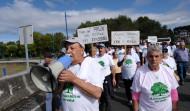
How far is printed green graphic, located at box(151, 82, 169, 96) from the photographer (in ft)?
6.40

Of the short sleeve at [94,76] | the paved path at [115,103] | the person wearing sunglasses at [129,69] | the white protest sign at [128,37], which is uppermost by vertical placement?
the white protest sign at [128,37]

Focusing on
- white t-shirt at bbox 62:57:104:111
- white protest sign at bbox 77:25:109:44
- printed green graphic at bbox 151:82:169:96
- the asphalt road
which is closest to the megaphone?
white t-shirt at bbox 62:57:104:111

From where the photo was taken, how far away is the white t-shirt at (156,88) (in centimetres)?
196

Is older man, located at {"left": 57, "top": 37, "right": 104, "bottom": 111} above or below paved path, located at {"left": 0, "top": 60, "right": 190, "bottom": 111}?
above

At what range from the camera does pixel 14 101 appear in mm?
4863

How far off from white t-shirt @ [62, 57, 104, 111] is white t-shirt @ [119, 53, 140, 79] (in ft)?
9.48

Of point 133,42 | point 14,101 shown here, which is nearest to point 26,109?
point 14,101

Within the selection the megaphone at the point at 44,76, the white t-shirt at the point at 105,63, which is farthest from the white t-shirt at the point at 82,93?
the white t-shirt at the point at 105,63

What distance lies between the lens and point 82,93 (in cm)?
159

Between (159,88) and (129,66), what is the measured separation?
8.44 ft

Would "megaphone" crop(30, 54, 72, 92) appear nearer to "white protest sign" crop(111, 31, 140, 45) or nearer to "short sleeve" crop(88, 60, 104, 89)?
"short sleeve" crop(88, 60, 104, 89)

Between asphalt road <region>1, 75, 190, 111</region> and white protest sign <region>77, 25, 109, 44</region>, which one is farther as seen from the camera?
white protest sign <region>77, 25, 109, 44</region>

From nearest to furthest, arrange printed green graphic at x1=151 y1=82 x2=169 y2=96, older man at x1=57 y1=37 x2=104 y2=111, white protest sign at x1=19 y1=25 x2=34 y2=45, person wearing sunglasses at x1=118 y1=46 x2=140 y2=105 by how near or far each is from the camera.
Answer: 1. older man at x1=57 y1=37 x2=104 y2=111
2. printed green graphic at x1=151 y1=82 x2=169 y2=96
3. person wearing sunglasses at x1=118 y1=46 x2=140 y2=105
4. white protest sign at x1=19 y1=25 x2=34 y2=45

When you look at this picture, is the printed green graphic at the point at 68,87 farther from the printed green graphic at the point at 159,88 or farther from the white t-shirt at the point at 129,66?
the white t-shirt at the point at 129,66
